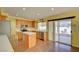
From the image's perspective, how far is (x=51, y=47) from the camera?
284 centimetres

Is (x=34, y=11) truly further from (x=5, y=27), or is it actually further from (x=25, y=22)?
(x=5, y=27)

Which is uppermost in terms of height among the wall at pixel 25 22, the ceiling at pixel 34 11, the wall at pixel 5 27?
the ceiling at pixel 34 11

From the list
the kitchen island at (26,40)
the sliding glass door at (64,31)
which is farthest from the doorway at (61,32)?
the kitchen island at (26,40)

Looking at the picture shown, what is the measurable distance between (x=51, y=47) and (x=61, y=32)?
20.7 inches

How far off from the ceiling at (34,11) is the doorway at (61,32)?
401mm

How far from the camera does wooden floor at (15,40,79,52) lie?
8.88 ft

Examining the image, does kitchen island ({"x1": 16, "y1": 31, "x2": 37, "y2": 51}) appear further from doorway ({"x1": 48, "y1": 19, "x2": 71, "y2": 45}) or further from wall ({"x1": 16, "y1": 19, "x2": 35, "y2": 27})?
doorway ({"x1": 48, "y1": 19, "x2": 71, "y2": 45})

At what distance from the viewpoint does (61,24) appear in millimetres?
2986

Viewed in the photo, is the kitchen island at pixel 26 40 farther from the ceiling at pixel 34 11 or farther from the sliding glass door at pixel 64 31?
the sliding glass door at pixel 64 31

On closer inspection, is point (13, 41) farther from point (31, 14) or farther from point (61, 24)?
point (61, 24)

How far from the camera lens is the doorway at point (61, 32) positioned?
2.96 m

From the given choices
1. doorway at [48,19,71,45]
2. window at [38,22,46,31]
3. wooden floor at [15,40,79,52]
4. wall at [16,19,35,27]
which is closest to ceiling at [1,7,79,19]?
wall at [16,19,35,27]

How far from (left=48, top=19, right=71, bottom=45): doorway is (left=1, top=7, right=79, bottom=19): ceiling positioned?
40cm
